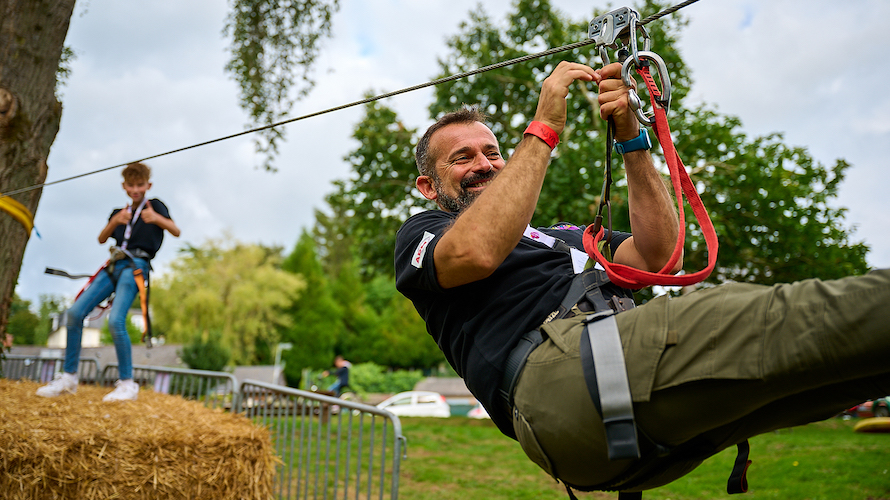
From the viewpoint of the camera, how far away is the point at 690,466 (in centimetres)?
180

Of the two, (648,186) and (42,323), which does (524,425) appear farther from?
(42,323)

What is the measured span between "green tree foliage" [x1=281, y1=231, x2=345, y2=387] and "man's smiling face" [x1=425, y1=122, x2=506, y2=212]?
43310 millimetres

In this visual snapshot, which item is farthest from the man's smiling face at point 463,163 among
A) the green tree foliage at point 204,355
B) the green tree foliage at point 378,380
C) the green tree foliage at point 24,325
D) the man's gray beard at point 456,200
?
the green tree foliage at point 24,325

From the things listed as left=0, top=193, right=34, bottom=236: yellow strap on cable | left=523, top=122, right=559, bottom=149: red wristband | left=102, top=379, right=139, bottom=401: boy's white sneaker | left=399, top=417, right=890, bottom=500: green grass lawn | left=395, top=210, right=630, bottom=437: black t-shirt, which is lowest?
left=399, top=417, right=890, bottom=500: green grass lawn

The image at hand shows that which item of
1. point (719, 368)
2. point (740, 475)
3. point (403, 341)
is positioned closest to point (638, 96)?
point (719, 368)

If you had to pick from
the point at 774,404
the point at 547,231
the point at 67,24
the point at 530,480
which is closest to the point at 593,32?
the point at 547,231

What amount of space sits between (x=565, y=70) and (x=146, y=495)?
368cm

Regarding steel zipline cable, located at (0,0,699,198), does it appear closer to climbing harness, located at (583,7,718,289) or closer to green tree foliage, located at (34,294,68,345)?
climbing harness, located at (583,7,718,289)

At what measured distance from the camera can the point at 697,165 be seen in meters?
11.8

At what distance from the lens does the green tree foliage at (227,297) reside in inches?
1437

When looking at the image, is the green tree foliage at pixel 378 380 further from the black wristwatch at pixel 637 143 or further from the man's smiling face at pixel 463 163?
the black wristwatch at pixel 637 143

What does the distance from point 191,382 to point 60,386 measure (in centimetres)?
253

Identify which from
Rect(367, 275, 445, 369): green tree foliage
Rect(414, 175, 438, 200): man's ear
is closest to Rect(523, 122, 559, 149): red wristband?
Rect(414, 175, 438, 200): man's ear

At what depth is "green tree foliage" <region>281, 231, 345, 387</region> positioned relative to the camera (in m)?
44.4
